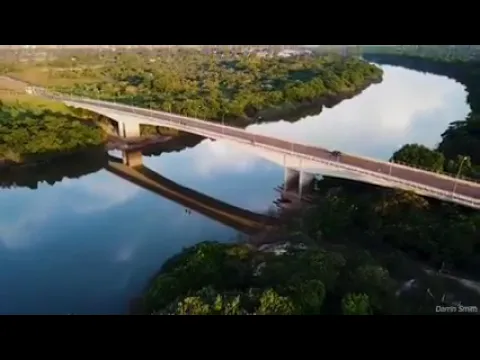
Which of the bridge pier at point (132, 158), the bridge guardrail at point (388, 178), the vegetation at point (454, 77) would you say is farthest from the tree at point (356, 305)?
the bridge pier at point (132, 158)

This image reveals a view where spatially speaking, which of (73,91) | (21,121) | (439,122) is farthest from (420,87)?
(21,121)

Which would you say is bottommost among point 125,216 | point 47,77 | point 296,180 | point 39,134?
point 125,216

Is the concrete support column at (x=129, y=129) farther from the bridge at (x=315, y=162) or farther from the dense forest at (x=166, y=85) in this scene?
the dense forest at (x=166, y=85)

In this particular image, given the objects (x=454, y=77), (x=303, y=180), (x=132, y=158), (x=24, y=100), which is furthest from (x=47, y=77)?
(x=454, y=77)

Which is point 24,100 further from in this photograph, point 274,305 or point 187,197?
point 274,305

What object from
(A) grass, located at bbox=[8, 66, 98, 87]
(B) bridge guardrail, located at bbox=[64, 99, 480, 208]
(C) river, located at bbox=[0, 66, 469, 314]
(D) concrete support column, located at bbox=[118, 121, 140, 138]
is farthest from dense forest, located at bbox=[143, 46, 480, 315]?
(A) grass, located at bbox=[8, 66, 98, 87]
